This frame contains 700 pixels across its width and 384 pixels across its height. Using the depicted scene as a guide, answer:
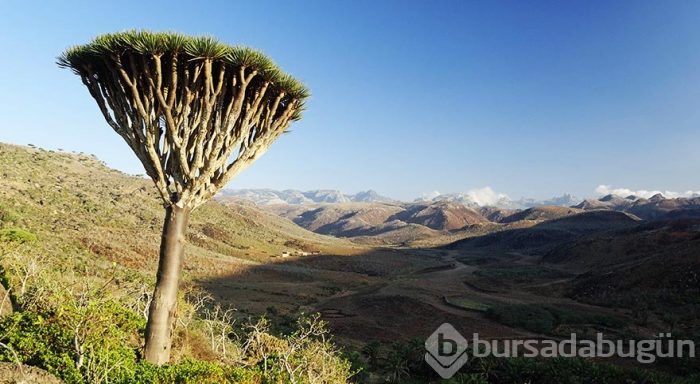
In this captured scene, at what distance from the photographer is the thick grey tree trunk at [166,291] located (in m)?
7.87

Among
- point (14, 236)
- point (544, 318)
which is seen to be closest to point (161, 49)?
point (14, 236)

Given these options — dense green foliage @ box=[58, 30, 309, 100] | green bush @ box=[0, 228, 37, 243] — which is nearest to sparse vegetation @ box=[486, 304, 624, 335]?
dense green foliage @ box=[58, 30, 309, 100]

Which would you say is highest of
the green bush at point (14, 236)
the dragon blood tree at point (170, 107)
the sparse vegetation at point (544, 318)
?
the dragon blood tree at point (170, 107)

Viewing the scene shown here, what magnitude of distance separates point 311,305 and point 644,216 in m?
158

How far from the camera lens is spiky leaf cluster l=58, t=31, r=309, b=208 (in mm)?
7617

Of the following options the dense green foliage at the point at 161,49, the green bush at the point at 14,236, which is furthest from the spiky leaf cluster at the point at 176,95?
the green bush at the point at 14,236

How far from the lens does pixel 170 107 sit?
7.75m

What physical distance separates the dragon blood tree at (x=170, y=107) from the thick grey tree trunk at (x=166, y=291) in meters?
0.02

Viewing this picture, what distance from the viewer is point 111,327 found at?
29.2 ft

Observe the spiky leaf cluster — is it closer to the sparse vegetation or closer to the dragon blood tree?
the dragon blood tree

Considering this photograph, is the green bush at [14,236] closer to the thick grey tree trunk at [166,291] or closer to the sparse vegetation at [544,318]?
the thick grey tree trunk at [166,291]

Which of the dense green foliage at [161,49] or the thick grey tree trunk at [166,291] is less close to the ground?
the dense green foliage at [161,49]

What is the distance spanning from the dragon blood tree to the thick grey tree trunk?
0.02 metres

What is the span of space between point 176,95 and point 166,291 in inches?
154
